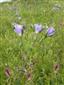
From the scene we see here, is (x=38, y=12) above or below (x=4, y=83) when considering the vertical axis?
below

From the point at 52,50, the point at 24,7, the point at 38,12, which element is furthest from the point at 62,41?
the point at 24,7

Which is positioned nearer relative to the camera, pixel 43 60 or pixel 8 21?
pixel 43 60

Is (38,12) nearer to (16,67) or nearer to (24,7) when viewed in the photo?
(24,7)

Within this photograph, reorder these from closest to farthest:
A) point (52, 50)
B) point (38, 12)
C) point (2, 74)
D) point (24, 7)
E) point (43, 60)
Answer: point (2, 74), point (43, 60), point (52, 50), point (38, 12), point (24, 7)

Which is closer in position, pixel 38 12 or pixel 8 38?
pixel 8 38

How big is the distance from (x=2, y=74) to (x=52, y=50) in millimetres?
723

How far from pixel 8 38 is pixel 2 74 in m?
0.90

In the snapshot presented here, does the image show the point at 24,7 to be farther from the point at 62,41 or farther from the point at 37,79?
the point at 37,79

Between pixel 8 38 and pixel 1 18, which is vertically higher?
pixel 8 38

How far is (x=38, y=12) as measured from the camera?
5902 millimetres

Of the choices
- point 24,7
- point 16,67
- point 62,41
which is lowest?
point 24,7

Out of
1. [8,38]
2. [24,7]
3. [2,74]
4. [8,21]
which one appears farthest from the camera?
[24,7]

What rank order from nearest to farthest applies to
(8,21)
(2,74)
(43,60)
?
(2,74), (43,60), (8,21)

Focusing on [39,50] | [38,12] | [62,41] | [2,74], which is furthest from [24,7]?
[2,74]
